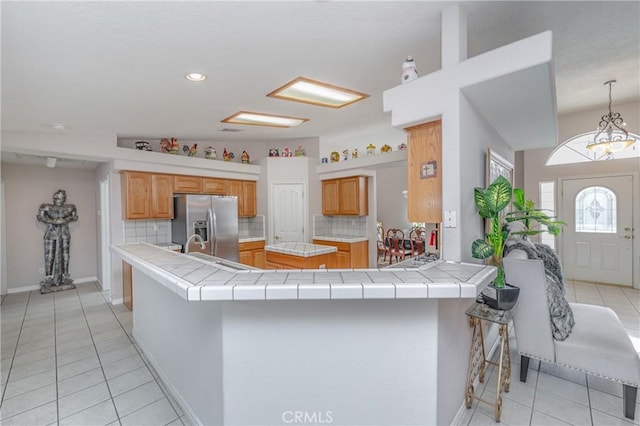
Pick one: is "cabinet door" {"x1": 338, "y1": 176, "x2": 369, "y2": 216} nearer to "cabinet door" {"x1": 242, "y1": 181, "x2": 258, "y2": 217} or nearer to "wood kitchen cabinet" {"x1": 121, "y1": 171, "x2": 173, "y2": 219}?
"cabinet door" {"x1": 242, "y1": 181, "x2": 258, "y2": 217}

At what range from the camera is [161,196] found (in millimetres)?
4414

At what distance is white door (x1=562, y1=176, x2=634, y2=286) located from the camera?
4543mm

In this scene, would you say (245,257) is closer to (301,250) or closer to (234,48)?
(301,250)

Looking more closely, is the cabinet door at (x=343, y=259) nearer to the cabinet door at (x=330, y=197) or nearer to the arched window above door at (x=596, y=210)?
the cabinet door at (x=330, y=197)

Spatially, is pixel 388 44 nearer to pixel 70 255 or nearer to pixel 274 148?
pixel 274 148

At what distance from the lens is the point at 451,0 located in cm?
173

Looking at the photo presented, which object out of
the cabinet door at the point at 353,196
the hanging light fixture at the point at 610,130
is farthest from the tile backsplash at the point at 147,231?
the hanging light fixture at the point at 610,130

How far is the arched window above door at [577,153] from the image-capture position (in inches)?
182

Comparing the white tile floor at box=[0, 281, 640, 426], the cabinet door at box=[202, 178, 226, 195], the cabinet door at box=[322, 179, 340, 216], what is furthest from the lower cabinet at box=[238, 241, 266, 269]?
the white tile floor at box=[0, 281, 640, 426]

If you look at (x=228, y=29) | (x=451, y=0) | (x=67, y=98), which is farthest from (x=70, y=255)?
(x=451, y=0)

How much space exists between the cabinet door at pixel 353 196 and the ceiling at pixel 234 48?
6.18ft

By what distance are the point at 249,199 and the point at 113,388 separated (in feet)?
12.0

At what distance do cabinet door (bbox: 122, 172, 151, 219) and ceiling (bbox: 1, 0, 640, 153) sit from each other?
0.95 metres

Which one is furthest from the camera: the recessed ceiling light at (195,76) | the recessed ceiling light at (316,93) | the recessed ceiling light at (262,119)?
the recessed ceiling light at (262,119)
